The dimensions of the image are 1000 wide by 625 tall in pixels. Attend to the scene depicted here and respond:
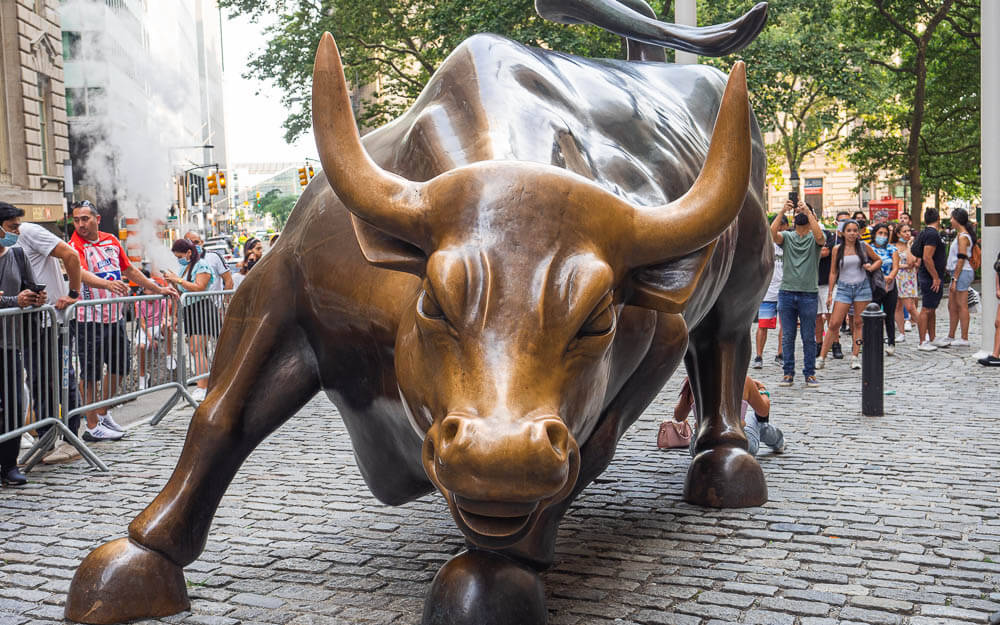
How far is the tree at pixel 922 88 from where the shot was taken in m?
23.1

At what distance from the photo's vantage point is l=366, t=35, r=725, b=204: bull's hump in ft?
12.0

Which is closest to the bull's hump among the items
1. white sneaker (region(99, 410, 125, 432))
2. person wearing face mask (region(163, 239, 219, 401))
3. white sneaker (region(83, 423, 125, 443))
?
white sneaker (region(83, 423, 125, 443))

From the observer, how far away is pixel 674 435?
7367mm

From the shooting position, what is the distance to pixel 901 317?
15.8 metres

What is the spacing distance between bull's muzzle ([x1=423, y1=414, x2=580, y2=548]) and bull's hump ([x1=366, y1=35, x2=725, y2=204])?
1.09 m

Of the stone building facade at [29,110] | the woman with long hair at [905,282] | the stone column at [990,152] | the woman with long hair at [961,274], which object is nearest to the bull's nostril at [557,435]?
the stone column at [990,152]

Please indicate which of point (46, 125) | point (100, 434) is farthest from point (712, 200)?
point (46, 125)

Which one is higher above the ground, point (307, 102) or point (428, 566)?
point (307, 102)

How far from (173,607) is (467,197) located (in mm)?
2113

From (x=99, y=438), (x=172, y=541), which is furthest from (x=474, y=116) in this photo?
(x=99, y=438)

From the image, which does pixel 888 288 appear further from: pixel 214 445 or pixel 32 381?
pixel 214 445

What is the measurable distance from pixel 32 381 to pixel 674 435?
4428 mm

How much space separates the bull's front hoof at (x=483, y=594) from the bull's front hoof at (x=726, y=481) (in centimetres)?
236

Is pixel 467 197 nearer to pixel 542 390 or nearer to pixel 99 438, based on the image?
pixel 542 390
